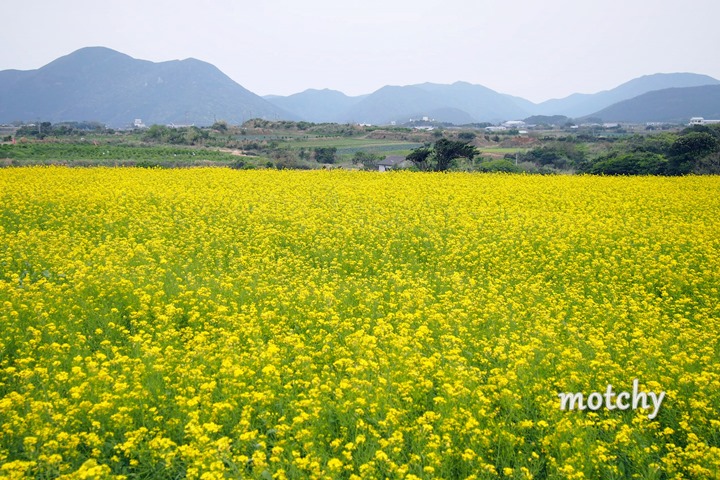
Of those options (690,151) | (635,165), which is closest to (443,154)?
(635,165)

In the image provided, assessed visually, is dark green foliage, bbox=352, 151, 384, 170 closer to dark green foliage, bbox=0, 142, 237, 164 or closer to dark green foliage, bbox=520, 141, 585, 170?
dark green foliage, bbox=0, 142, 237, 164

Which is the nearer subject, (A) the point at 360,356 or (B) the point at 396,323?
(A) the point at 360,356

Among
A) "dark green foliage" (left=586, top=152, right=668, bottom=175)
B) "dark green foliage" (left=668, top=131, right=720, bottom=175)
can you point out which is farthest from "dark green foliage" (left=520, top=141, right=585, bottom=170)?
"dark green foliage" (left=668, top=131, right=720, bottom=175)

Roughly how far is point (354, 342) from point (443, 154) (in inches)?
1116

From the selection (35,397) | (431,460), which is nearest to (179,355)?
(35,397)

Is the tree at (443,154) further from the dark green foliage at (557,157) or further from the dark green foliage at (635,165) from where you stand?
the dark green foliage at (557,157)

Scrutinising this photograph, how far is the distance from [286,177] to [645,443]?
21.3 meters

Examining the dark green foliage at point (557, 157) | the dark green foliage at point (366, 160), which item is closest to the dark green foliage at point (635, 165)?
the dark green foliage at point (557, 157)

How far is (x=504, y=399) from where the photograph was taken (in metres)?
5.47

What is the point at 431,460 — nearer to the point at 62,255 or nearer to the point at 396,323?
the point at 396,323

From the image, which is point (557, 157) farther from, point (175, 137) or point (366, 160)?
point (175, 137)

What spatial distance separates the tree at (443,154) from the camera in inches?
1287

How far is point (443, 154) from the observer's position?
33.5 meters

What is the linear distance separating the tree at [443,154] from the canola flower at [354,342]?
58.1 ft
